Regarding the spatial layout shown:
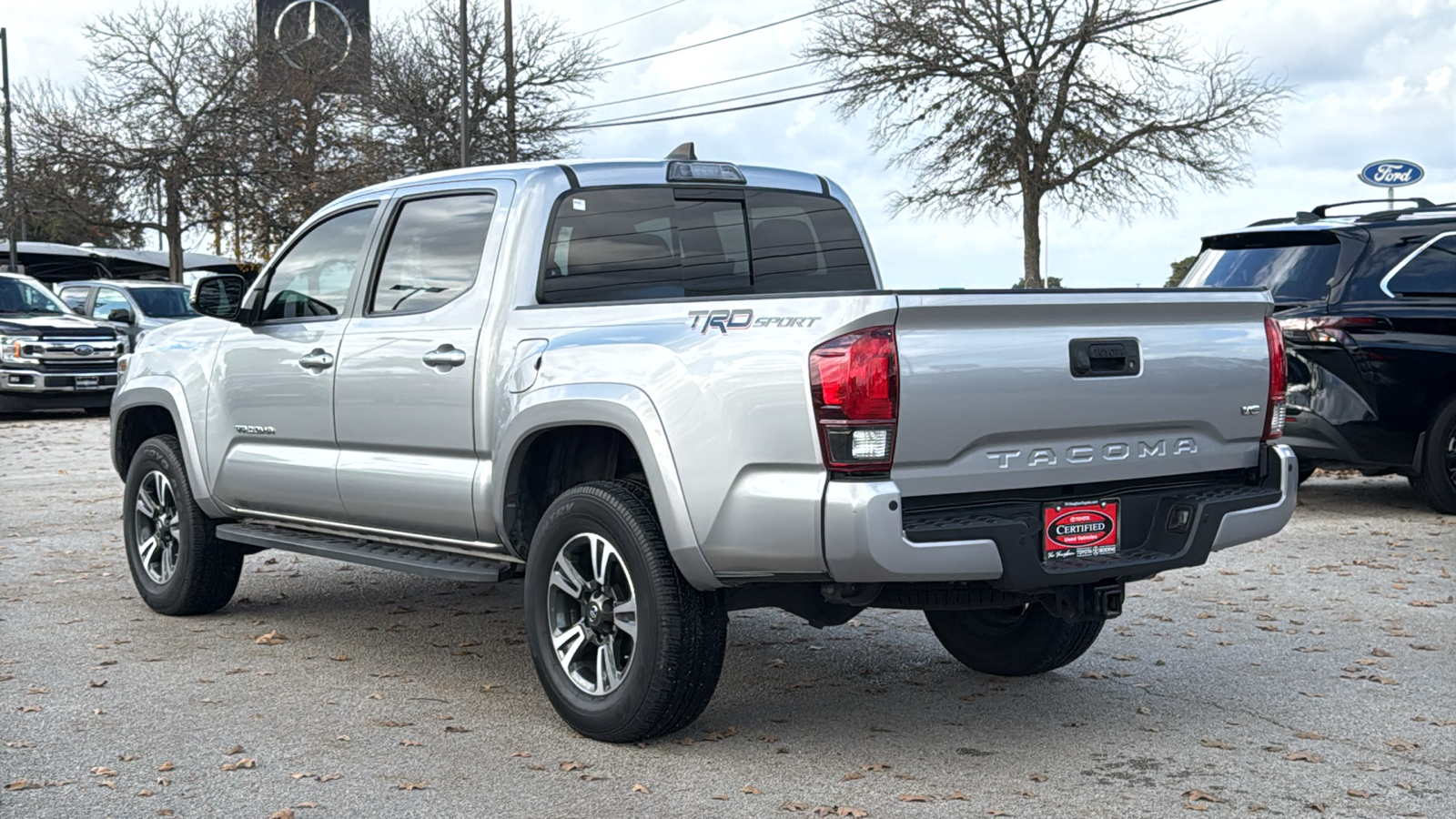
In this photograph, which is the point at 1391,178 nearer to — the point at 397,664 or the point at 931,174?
the point at 931,174

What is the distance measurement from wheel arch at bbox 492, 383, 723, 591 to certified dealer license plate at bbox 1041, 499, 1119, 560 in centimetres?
104

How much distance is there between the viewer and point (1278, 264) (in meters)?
10.6

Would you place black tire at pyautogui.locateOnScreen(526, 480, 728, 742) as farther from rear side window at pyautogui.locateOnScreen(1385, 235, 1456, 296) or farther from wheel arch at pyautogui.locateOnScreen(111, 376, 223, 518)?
rear side window at pyautogui.locateOnScreen(1385, 235, 1456, 296)

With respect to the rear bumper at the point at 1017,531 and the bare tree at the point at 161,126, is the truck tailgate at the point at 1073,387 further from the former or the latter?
the bare tree at the point at 161,126

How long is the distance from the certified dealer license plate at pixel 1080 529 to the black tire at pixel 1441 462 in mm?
6283

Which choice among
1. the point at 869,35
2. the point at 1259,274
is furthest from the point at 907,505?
the point at 869,35

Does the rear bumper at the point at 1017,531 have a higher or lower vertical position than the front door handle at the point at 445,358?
lower

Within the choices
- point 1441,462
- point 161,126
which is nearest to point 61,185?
point 161,126

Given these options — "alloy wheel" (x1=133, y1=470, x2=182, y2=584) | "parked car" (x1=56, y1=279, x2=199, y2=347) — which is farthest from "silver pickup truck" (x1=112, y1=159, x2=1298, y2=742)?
"parked car" (x1=56, y1=279, x2=199, y2=347)

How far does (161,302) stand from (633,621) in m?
21.4

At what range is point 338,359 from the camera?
21.2 feet

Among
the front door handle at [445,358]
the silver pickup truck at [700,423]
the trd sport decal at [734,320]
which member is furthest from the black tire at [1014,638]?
the front door handle at [445,358]

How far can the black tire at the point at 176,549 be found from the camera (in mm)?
7398

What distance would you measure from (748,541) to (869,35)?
3059cm
